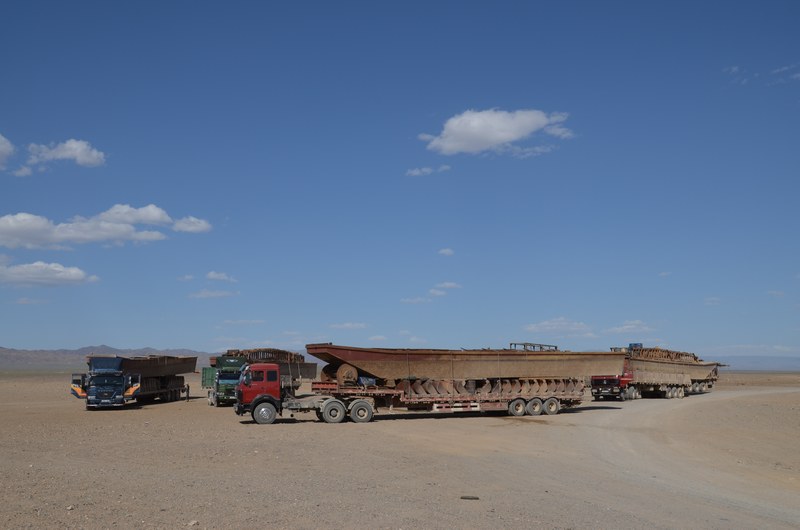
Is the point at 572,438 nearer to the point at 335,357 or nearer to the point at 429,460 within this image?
the point at 429,460

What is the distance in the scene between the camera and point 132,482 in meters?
12.7

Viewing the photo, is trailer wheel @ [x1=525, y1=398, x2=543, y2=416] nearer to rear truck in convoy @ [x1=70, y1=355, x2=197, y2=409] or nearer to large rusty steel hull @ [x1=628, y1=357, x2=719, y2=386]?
large rusty steel hull @ [x1=628, y1=357, x2=719, y2=386]

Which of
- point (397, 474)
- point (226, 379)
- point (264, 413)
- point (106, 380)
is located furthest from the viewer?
point (226, 379)

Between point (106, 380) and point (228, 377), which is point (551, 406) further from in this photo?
point (106, 380)

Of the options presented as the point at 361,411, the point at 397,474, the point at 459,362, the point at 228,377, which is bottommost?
the point at 397,474

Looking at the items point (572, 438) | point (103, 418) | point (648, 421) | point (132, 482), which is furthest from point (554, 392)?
point (132, 482)

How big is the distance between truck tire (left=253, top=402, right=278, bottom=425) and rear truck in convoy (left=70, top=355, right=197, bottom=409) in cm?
1313

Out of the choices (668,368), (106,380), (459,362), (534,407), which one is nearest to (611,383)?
(668,368)

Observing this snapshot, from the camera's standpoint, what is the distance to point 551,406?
31.4 m

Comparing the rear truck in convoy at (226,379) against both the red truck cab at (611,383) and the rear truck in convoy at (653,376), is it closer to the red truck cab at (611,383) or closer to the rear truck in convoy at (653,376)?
the rear truck in convoy at (653,376)

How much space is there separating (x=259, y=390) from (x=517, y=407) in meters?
11.8

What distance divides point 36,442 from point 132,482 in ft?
29.0

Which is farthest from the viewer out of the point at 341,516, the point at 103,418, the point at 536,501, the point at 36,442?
the point at 103,418

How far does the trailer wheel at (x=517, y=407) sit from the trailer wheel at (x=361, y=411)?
7247 millimetres
